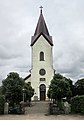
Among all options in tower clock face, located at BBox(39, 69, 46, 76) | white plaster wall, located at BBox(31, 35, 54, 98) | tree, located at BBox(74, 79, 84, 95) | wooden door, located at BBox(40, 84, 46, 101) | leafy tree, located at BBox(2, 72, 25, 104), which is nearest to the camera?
leafy tree, located at BBox(2, 72, 25, 104)

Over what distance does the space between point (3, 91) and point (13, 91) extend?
56.7 inches

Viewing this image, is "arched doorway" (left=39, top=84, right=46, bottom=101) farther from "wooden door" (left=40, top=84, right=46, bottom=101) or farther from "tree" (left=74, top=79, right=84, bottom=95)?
"tree" (left=74, top=79, right=84, bottom=95)

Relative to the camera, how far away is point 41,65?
63.8 meters

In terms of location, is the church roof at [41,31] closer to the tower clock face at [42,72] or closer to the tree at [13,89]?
the tower clock face at [42,72]

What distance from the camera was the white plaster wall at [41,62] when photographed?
6303 centimetres

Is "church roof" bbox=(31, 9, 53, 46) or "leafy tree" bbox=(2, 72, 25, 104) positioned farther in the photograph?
"church roof" bbox=(31, 9, 53, 46)

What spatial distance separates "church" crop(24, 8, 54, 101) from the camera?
62.6m

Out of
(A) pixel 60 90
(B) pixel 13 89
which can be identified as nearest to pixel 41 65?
(A) pixel 60 90

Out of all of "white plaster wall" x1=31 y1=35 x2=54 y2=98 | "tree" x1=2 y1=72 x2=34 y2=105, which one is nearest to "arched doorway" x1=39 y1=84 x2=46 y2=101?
"white plaster wall" x1=31 y1=35 x2=54 y2=98

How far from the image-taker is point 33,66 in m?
63.9

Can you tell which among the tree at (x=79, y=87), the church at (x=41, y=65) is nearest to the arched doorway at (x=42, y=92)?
the church at (x=41, y=65)

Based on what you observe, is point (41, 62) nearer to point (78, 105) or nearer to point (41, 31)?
point (41, 31)

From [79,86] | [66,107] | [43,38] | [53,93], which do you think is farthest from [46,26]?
[66,107]

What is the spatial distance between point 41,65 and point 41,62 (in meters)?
0.74
